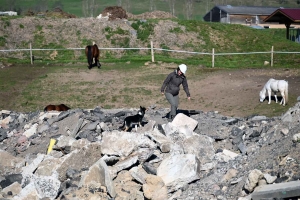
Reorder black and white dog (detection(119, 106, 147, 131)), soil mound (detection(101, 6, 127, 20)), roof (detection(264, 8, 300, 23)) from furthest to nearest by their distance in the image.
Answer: soil mound (detection(101, 6, 127, 20)) → roof (detection(264, 8, 300, 23)) → black and white dog (detection(119, 106, 147, 131))

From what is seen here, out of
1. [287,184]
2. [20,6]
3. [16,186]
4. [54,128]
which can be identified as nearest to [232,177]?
[287,184]

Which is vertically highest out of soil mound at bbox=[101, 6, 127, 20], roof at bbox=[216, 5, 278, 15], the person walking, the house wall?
roof at bbox=[216, 5, 278, 15]

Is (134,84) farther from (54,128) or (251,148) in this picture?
(251,148)

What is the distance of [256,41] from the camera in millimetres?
33844

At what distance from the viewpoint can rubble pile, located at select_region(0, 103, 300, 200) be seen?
987 centimetres

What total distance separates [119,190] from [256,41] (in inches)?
995

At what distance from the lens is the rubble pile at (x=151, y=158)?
9867mm

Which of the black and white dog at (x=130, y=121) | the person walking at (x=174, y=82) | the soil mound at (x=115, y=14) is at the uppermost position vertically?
the soil mound at (x=115, y=14)

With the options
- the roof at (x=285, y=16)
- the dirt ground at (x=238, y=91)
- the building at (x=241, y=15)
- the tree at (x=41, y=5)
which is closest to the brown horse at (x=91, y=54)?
the dirt ground at (x=238, y=91)

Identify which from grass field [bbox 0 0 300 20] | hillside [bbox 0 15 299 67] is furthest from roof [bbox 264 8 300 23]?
grass field [bbox 0 0 300 20]

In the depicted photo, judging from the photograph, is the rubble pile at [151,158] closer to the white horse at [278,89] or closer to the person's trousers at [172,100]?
the person's trousers at [172,100]

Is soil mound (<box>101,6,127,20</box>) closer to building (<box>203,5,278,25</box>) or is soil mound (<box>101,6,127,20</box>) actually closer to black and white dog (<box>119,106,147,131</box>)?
building (<box>203,5,278,25</box>)

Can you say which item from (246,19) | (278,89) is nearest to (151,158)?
(278,89)

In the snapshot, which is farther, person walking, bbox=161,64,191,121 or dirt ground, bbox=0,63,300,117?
dirt ground, bbox=0,63,300,117
